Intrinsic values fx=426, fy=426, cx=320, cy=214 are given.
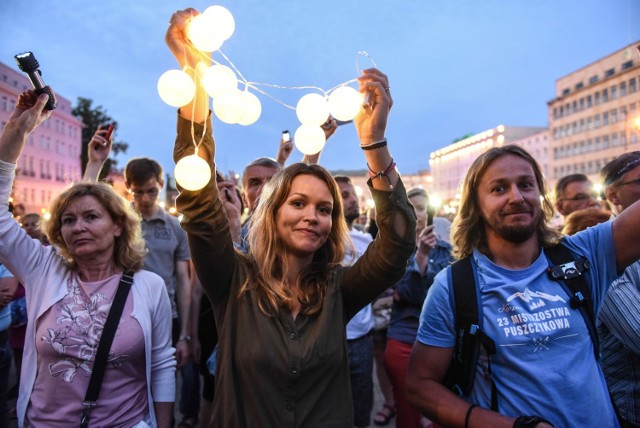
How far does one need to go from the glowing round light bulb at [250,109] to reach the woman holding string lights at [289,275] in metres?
0.17

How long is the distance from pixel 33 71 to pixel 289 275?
5.57ft

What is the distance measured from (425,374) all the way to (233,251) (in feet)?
3.62

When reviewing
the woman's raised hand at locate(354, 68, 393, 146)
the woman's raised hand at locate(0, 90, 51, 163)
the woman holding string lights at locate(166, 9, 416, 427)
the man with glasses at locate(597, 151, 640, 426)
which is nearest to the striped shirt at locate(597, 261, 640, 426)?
the man with glasses at locate(597, 151, 640, 426)

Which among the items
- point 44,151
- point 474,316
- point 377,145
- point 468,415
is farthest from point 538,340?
point 44,151

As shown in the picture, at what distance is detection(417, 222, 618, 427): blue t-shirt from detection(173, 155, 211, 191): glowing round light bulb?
128cm

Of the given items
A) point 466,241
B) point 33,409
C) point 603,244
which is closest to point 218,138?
point 466,241

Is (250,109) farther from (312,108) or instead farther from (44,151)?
(44,151)

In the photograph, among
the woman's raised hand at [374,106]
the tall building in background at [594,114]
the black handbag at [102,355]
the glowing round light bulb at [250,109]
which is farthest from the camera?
the tall building in background at [594,114]

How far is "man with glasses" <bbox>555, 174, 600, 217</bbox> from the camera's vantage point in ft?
15.4

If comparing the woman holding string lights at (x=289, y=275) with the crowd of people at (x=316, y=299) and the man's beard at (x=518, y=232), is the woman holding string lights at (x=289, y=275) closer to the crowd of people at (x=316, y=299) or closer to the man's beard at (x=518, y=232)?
the crowd of people at (x=316, y=299)

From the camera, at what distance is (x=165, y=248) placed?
13.4 feet

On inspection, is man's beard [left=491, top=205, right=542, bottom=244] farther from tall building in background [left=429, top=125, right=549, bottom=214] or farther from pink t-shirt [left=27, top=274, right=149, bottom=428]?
tall building in background [left=429, top=125, right=549, bottom=214]

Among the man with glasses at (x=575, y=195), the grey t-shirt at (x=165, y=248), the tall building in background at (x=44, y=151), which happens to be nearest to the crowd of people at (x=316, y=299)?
the grey t-shirt at (x=165, y=248)

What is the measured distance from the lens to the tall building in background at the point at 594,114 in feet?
185
